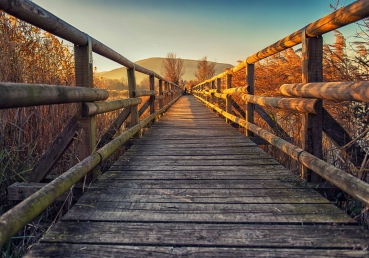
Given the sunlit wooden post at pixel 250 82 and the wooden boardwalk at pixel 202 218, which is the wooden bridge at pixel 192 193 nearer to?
the wooden boardwalk at pixel 202 218

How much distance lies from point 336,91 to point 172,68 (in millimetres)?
41311

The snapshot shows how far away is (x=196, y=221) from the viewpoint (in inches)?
61.8

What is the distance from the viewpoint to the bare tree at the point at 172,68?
4112cm

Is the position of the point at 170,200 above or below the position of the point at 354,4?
below

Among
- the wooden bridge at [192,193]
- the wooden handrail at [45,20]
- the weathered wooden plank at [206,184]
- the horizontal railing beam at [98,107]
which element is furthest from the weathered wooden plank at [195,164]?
the wooden handrail at [45,20]

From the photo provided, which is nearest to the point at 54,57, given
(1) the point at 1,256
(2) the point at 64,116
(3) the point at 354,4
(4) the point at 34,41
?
(4) the point at 34,41

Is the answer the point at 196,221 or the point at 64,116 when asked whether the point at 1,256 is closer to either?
the point at 196,221

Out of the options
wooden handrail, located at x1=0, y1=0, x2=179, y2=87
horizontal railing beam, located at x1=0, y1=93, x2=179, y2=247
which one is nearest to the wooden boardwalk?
horizontal railing beam, located at x1=0, y1=93, x2=179, y2=247

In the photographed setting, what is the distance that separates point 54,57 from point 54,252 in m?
3.16

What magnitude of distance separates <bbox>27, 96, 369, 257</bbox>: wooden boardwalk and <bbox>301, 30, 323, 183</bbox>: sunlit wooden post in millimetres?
266

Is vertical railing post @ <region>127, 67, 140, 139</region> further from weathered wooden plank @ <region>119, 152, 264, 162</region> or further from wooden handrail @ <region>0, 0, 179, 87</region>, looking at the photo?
wooden handrail @ <region>0, 0, 179, 87</region>

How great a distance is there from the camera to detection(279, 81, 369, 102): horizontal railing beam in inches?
53.9

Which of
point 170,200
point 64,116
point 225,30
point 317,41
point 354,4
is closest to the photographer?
point 354,4

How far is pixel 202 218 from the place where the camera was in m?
1.61
